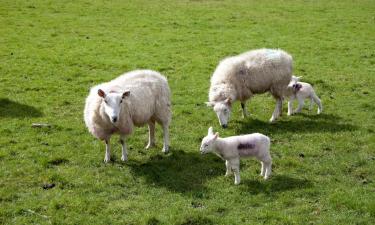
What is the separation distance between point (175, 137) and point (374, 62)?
12.5 metres

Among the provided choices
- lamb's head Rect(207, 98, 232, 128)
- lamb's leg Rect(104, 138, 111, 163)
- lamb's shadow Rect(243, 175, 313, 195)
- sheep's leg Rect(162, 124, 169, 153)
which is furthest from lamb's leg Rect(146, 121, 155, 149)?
lamb's shadow Rect(243, 175, 313, 195)

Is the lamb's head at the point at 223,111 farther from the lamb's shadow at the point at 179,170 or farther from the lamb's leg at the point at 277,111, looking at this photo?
the lamb's shadow at the point at 179,170

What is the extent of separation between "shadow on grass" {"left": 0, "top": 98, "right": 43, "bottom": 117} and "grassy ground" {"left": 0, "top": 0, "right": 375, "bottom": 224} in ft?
0.20

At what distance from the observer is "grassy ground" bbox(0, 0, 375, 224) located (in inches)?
392

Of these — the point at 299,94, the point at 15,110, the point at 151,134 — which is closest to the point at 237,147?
the point at 151,134

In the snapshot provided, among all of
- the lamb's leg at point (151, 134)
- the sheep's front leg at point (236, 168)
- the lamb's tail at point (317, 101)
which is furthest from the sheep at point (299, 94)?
the sheep's front leg at point (236, 168)

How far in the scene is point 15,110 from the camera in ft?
52.3

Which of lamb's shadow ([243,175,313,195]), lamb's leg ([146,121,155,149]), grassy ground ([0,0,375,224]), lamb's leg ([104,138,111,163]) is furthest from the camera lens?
lamb's leg ([146,121,155,149])

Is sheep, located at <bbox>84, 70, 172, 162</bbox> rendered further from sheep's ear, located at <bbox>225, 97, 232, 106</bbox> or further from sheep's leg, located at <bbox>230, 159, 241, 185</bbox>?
sheep's leg, located at <bbox>230, 159, 241, 185</bbox>

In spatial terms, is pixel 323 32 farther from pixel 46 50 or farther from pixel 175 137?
pixel 175 137

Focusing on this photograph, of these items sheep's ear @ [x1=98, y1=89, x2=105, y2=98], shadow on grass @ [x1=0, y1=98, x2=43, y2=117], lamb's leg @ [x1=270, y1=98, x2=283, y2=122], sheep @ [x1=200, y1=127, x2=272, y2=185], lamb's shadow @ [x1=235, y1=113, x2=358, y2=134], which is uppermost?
sheep's ear @ [x1=98, y1=89, x2=105, y2=98]

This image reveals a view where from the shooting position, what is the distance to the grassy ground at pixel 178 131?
995cm

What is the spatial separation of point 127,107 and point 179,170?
190 cm

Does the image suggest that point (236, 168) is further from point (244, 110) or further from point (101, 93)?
point (244, 110)
